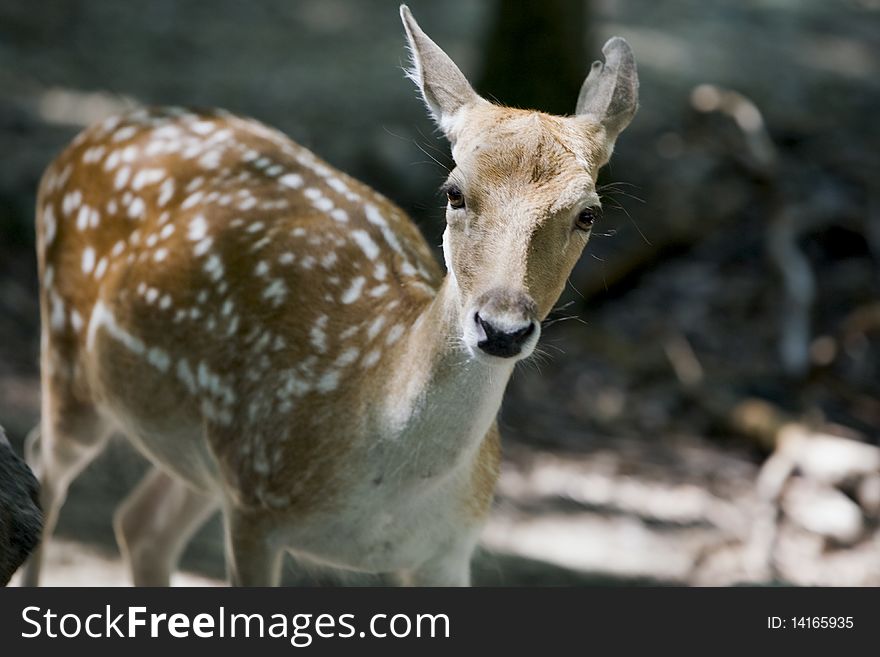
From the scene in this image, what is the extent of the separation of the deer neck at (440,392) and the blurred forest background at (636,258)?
49.7 inches

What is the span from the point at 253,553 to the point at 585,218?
1.58m

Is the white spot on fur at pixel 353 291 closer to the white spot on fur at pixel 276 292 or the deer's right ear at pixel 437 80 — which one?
the white spot on fur at pixel 276 292

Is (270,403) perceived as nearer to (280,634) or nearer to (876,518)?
(280,634)

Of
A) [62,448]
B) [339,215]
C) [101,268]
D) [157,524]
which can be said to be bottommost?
[157,524]

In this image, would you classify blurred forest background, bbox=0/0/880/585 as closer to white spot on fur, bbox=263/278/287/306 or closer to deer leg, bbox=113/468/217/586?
deer leg, bbox=113/468/217/586

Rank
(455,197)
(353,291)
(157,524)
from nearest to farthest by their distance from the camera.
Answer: (455,197), (353,291), (157,524)

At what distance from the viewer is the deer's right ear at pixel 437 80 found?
391cm

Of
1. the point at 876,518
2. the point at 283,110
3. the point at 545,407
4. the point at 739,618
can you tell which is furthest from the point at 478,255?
the point at 283,110

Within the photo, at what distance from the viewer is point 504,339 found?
3.28 m

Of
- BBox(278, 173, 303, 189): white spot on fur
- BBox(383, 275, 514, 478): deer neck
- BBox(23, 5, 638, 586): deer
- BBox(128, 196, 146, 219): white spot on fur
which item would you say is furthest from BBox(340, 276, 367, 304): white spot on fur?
BBox(128, 196, 146, 219): white spot on fur

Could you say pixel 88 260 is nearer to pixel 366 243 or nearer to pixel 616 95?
pixel 366 243

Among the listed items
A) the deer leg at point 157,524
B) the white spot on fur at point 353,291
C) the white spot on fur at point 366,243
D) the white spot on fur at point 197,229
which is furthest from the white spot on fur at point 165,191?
the deer leg at point 157,524

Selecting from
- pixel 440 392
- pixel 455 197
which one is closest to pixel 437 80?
pixel 455 197

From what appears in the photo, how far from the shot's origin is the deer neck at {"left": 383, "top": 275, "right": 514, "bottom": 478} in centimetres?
374
